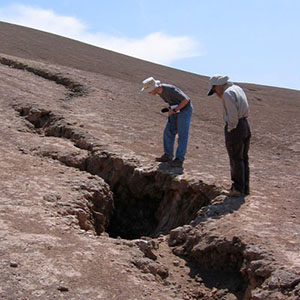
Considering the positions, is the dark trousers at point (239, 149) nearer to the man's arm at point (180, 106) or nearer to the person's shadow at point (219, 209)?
the person's shadow at point (219, 209)

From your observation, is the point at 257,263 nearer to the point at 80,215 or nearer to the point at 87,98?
the point at 80,215

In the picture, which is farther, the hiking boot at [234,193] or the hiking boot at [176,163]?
the hiking boot at [176,163]

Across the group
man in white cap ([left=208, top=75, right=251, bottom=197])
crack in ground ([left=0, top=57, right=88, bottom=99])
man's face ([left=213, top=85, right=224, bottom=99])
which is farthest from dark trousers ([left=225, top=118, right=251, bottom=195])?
crack in ground ([left=0, top=57, right=88, bottom=99])

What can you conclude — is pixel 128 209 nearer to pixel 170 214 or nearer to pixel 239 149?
pixel 170 214

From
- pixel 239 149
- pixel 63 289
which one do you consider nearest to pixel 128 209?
pixel 239 149

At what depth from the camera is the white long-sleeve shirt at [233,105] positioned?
4.89 metres

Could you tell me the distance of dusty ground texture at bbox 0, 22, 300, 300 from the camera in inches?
134

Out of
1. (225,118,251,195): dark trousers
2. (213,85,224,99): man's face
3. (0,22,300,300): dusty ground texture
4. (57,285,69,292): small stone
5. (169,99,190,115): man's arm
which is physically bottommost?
(57,285,69,292): small stone

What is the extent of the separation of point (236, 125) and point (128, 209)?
88.3 inches

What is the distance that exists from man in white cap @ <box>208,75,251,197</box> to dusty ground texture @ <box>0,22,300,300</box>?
0.68 feet

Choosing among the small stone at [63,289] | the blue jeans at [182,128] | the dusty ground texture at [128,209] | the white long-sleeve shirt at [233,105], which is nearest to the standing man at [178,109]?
the blue jeans at [182,128]

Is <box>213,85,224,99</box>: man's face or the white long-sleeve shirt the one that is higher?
<box>213,85,224,99</box>: man's face

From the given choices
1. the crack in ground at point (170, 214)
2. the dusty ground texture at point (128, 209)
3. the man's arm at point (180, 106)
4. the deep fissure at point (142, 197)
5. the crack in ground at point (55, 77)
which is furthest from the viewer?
the crack in ground at point (55, 77)

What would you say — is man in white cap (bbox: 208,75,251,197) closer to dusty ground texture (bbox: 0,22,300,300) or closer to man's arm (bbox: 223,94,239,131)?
man's arm (bbox: 223,94,239,131)
